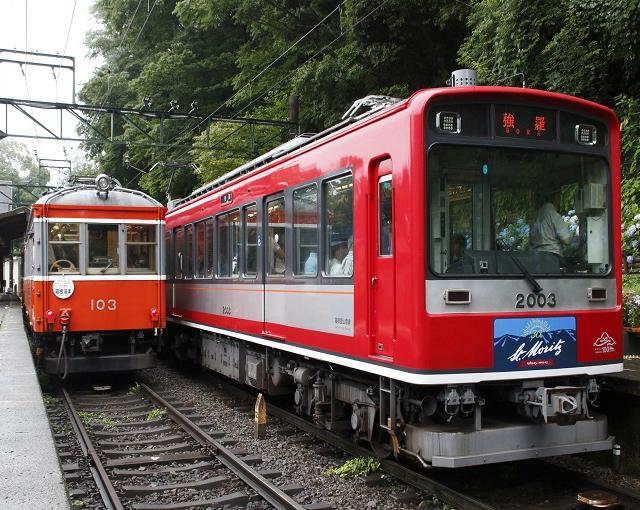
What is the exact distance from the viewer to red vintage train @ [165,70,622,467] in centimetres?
523

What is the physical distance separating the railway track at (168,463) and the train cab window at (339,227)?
2.06 metres

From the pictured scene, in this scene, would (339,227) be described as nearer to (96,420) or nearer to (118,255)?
(96,420)

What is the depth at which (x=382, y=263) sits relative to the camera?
5.73 metres

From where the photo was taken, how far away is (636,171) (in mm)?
11461

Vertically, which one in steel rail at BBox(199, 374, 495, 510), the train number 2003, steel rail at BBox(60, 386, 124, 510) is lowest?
steel rail at BBox(60, 386, 124, 510)

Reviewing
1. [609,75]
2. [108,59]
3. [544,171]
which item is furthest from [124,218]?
[108,59]

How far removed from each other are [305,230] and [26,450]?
3367 millimetres

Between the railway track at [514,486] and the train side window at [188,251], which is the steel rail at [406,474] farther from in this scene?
the train side window at [188,251]

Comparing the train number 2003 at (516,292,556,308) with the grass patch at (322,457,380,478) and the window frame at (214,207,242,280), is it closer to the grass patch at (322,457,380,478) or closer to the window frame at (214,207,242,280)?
the grass patch at (322,457,380,478)

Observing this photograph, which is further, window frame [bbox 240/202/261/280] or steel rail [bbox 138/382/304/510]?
window frame [bbox 240/202/261/280]

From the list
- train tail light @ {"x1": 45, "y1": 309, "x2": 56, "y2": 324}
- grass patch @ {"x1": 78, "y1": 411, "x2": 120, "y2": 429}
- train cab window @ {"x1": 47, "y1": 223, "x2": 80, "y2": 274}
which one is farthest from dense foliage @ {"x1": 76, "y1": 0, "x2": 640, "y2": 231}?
grass patch @ {"x1": 78, "y1": 411, "x2": 120, "y2": 429}

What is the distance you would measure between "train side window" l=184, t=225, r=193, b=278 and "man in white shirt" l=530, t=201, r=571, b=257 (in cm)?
801

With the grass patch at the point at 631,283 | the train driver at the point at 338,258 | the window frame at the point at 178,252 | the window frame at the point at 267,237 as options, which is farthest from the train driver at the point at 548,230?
the window frame at the point at 178,252

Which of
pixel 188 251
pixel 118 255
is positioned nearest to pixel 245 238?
pixel 118 255
